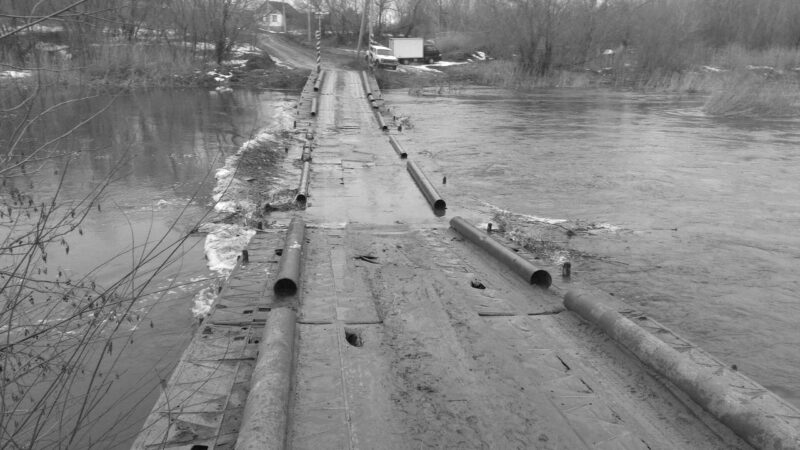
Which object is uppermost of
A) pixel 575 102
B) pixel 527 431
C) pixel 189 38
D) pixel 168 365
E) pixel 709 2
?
pixel 709 2

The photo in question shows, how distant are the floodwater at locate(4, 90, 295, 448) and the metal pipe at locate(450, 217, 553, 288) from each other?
10.1 ft

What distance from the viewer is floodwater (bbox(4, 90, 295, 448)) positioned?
15.4ft

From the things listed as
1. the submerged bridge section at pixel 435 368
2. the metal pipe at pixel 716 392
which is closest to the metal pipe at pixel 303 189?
the submerged bridge section at pixel 435 368

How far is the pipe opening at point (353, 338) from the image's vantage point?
4773 millimetres

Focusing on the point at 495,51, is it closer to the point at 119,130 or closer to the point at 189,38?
the point at 189,38

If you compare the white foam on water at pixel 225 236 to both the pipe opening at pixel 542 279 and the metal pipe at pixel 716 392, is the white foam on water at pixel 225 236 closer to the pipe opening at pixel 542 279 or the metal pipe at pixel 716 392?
the pipe opening at pixel 542 279

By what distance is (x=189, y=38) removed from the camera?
33.3m

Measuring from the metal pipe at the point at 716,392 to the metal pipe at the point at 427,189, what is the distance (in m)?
4.39

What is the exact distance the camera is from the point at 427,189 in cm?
991

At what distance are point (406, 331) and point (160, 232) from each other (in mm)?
5202

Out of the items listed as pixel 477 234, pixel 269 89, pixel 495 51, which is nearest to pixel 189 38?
pixel 269 89

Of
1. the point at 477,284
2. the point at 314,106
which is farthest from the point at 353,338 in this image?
the point at 314,106

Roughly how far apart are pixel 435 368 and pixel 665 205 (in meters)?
7.99

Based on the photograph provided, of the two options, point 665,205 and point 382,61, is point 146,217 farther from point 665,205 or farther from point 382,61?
point 382,61
